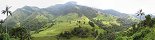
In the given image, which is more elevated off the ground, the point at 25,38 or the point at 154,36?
the point at 154,36

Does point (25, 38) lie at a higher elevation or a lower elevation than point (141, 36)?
lower

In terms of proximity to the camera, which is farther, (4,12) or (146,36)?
(4,12)

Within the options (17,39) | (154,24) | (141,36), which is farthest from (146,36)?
(17,39)

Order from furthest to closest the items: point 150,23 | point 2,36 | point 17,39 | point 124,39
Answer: point 17,39 → point 150,23 → point 2,36 → point 124,39

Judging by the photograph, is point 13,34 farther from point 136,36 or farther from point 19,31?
point 136,36

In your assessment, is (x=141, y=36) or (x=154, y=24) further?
(x=154, y=24)

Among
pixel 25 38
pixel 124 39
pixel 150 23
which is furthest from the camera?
pixel 25 38

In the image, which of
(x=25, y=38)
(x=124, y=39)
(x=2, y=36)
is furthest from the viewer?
(x=25, y=38)

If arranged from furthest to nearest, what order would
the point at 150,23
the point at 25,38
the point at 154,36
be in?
the point at 25,38 < the point at 150,23 < the point at 154,36

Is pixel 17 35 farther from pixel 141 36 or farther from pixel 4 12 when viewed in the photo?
pixel 141 36

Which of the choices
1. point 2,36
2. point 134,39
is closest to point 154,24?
point 134,39
